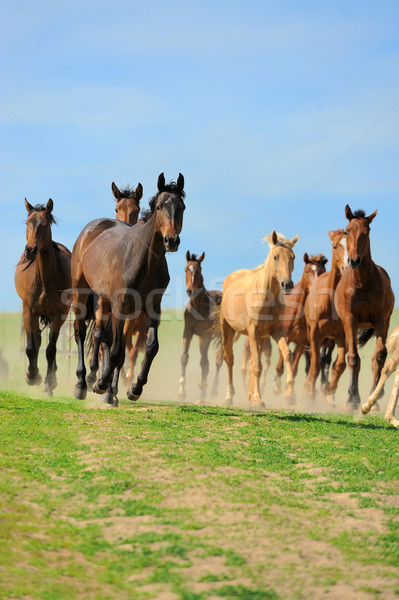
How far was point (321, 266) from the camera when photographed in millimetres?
18859

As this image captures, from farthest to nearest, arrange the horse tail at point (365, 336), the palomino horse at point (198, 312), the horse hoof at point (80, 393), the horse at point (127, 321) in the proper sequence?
1. the palomino horse at point (198, 312)
2. the horse tail at point (365, 336)
3. the horse at point (127, 321)
4. the horse hoof at point (80, 393)

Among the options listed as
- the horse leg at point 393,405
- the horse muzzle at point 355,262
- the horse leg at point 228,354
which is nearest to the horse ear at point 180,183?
the horse leg at point 393,405

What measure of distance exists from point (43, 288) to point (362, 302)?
5916 millimetres

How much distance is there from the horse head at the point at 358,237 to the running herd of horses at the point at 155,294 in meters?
0.02

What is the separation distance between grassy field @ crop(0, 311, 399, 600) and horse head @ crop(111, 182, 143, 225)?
629 cm

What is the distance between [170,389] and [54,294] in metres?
9.10

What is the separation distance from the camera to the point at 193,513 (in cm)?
554

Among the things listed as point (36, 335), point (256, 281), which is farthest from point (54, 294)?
point (256, 281)

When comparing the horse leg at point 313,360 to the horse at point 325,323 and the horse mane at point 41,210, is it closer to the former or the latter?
the horse at point 325,323

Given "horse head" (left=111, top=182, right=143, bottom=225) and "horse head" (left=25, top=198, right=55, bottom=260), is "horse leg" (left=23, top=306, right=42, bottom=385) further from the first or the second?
"horse head" (left=111, top=182, right=143, bottom=225)

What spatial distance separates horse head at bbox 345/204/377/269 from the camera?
12695mm

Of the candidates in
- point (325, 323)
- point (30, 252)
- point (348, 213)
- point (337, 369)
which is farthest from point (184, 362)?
point (30, 252)

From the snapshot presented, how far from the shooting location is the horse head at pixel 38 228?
12.6 meters

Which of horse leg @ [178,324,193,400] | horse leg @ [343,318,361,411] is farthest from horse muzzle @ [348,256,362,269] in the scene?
horse leg @ [178,324,193,400]
